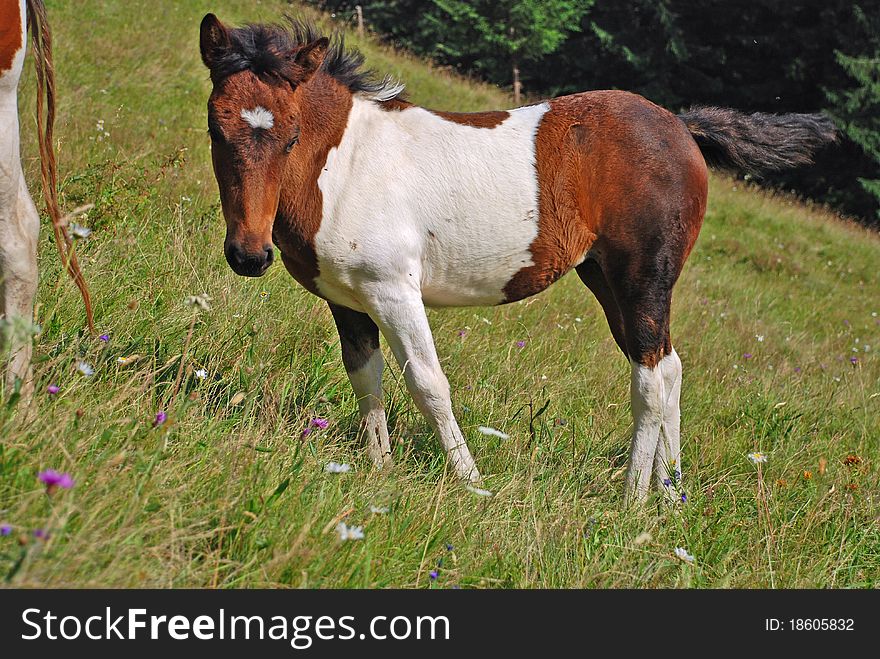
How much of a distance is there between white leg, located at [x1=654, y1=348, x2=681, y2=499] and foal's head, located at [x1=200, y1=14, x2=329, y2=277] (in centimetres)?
210

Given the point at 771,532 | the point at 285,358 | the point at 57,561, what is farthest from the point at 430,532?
the point at 285,358

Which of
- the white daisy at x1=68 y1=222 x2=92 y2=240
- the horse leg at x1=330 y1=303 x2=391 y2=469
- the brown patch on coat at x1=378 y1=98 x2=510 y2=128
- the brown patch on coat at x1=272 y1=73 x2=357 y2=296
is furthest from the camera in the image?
the horse leg at x1=330 y1=303 x2=391 y2=469

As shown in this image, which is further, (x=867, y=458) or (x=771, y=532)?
(x=867, y=458)

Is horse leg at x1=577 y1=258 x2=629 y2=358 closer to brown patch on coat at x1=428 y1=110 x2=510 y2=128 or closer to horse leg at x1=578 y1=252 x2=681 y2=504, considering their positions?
horse leg at x1=578 y1=252 x2=681 y2=504

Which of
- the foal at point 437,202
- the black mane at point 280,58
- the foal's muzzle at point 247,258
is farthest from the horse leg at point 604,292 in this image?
the foal's muzzle at point 247,258

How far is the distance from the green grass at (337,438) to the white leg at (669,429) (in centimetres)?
15

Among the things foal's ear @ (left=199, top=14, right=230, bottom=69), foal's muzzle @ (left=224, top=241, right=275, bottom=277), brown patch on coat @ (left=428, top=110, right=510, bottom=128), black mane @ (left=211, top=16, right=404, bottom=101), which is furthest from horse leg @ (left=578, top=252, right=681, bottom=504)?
foal's ear @ (left=199, top=14, right=230, bottom=69)

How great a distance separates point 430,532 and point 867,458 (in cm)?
342

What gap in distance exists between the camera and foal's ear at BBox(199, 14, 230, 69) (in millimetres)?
3143

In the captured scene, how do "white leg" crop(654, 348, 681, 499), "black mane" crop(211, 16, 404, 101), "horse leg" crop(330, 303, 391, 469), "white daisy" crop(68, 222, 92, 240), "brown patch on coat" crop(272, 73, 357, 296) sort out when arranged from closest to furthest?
"white daisy" crop(68, 222, 92, 240) < "black mane" crop(211, 16, 404, 101) < "brown patch on coat" crop(272, 73, 357, 296) < "horse leg" crop(330, 303, 391, 469) < "white leg" crop(654, 348, 681, 499)

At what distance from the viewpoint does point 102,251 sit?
15.5ft

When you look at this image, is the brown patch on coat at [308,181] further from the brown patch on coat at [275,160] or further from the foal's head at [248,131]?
the foal's head at [248,131]

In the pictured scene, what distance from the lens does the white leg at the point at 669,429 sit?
4180 millimetres

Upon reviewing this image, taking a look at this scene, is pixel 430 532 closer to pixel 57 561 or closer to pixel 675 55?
pixel 57 561
